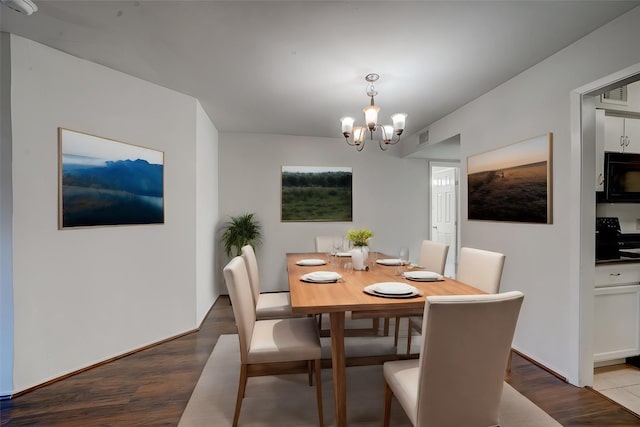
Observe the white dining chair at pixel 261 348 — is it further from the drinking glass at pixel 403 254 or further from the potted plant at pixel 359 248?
the drinking glass at pixel 403 254

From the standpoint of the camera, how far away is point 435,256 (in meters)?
2.80

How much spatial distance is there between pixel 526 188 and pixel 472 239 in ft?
2.90

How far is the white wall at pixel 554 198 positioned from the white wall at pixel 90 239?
3229 millimetres

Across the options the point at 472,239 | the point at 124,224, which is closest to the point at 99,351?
the point at 124,224

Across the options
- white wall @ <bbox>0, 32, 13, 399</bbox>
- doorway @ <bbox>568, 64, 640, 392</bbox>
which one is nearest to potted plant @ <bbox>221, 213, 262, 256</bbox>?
white wall @ <bbox>0, 32, 13, 399</bbox>

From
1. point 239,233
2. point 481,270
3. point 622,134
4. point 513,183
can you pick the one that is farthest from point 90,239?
point 622,134

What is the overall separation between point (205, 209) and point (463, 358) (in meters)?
3.39

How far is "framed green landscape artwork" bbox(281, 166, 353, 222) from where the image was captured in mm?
4863

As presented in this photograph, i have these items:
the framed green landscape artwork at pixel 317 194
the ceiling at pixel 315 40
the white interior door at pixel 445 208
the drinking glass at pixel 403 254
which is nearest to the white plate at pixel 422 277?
the drinking glass at pixel 403 254

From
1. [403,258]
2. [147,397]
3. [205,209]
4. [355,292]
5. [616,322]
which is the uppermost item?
[205,209]

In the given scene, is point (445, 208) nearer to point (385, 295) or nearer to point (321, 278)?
point (321, 278)

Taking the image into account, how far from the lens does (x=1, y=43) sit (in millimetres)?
2025

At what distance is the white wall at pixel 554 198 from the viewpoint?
2.01 m

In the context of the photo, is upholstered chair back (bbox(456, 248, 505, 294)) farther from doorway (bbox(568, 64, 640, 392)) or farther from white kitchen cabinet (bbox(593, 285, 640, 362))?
white kitchen cabinet (bbox(593, 285, 640, 362))
